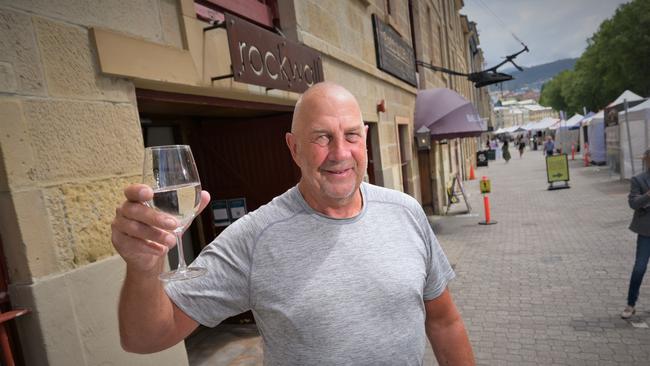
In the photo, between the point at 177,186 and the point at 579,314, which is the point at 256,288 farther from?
the point at 579,314

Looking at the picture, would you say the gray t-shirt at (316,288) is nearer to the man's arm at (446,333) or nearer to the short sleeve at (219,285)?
the short sleeve at (219,285)

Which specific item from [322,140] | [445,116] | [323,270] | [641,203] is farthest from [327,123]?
[445,116]

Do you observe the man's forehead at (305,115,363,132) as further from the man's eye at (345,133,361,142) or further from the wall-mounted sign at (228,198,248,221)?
the wall-mounted sign at (228,198,248,221)

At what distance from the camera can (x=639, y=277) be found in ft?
13.4

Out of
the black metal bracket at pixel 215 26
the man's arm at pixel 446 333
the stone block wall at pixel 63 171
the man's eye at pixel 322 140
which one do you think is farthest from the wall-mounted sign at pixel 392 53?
the man's arm at pixel 446 333

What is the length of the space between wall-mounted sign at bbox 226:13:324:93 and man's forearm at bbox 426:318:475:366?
222 centimetres

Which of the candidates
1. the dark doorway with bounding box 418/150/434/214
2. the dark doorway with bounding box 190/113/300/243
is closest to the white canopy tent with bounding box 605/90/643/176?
the dark doorway with bounding box 418/150/434/214

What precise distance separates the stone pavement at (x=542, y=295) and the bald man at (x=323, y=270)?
8.92 feet

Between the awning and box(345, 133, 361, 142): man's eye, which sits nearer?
box(345, 133, 361, 142): man's eye

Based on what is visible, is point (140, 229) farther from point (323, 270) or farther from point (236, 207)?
point (236, 207)

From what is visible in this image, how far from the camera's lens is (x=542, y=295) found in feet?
16.4

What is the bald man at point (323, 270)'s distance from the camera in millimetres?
→ 1441

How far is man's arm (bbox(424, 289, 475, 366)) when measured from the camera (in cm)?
179

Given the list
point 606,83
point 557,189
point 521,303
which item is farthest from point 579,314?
point 606,83
